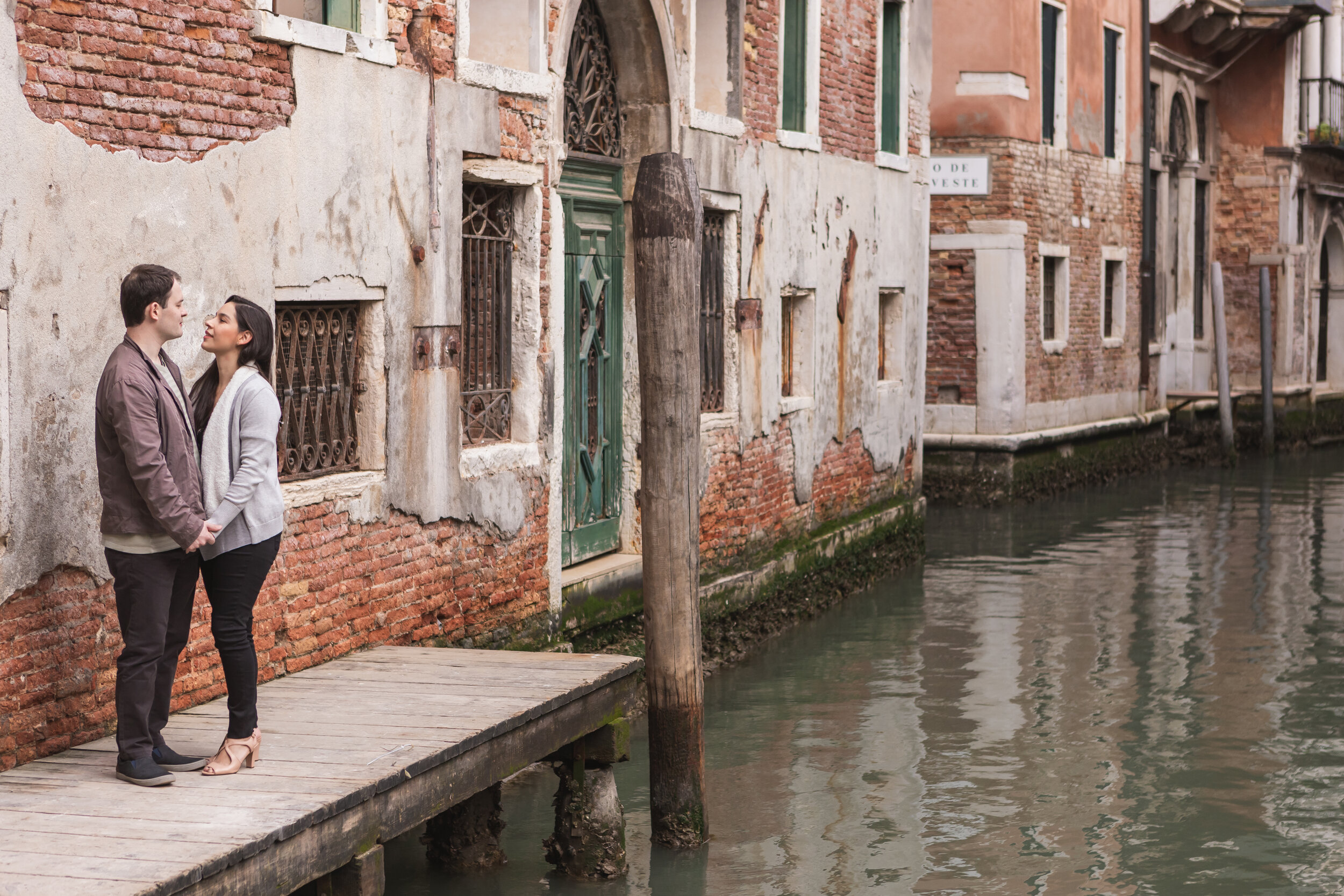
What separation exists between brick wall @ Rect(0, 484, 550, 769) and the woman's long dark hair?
25.7 inches

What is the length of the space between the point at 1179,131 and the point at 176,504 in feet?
67.2

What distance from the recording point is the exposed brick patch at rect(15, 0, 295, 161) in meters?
4.95

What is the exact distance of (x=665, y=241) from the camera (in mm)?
5988

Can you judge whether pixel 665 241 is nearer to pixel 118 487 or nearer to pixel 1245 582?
pixel 118 487

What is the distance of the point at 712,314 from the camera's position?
10.1 metres

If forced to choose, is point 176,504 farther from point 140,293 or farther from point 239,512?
point 140,293

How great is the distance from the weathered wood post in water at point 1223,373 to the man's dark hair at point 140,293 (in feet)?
60.0

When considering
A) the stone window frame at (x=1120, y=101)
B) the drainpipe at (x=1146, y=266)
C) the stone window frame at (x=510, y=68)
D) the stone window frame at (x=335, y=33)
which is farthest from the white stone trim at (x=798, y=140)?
the drainpipe at (x=1146, y=266)

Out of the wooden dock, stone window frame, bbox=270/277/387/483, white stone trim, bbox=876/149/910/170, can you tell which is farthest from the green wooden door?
white stone trim, bbox=876/149/910/170

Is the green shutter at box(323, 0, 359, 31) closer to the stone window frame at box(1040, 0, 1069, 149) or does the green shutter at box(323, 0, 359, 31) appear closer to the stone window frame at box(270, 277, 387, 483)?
the stone window frame at box(270, 277, 387, 483)

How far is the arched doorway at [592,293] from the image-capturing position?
27.7 feet

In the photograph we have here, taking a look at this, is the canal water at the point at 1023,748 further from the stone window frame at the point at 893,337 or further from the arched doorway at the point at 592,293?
the stone window frame at the point at 893,337

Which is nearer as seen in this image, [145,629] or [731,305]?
[145,629]

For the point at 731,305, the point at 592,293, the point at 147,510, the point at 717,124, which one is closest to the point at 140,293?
the point at 147,510
